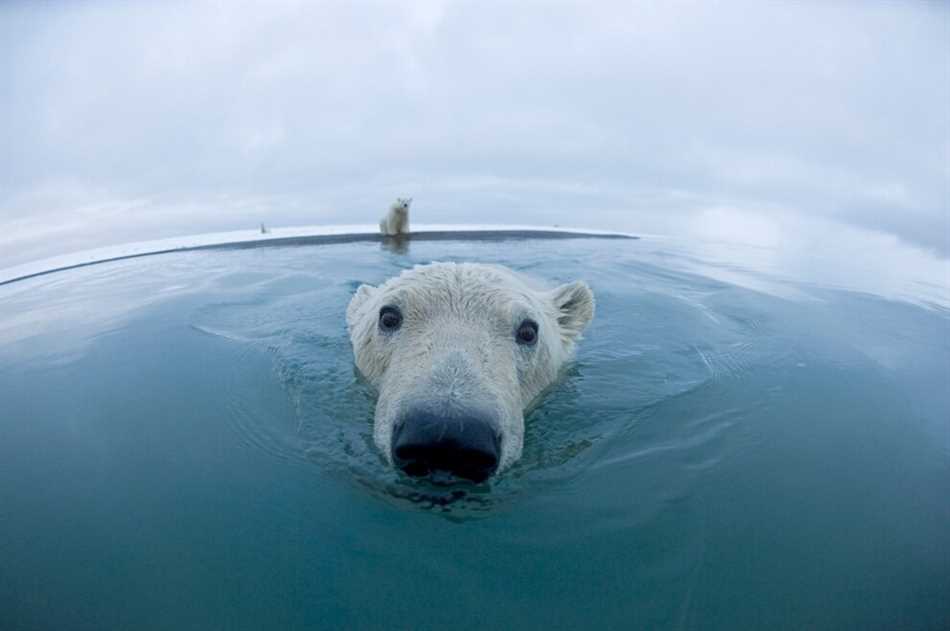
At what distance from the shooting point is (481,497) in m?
3.06

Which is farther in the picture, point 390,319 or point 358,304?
point 358,304

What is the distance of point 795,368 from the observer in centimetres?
625

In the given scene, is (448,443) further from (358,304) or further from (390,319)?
(358,304)

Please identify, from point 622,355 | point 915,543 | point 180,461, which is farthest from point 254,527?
point 622,355

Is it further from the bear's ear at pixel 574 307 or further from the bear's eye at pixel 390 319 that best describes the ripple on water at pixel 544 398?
the bear's eye at pixel 390 319

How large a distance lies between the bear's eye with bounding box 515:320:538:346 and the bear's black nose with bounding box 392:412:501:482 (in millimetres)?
1700

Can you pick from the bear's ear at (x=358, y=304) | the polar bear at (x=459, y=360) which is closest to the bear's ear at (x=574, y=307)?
the polar bear at (x=459, y=360)

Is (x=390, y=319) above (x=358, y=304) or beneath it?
above

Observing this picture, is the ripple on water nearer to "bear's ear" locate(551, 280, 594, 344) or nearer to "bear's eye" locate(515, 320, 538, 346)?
"bear's ear" locate(551, 280, 594, 344)

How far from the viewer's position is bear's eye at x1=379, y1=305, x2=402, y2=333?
4.30m

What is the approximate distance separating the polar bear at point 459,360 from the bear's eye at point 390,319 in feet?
0.03

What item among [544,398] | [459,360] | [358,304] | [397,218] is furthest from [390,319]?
[397,218]

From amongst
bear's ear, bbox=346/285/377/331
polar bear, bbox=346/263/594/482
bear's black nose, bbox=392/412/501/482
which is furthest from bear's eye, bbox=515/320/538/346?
bear's ear, bbox=346/285/377/331

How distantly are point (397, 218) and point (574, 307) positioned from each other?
1671 cm
